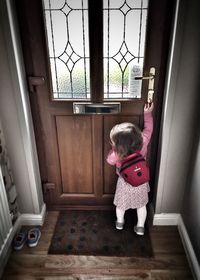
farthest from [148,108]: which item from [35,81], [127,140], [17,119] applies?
[17,119]

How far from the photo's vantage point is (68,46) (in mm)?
1531

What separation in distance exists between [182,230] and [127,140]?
0.92m

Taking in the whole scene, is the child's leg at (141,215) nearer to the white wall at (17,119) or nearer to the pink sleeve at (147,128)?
the pink sleeve at (147,128)

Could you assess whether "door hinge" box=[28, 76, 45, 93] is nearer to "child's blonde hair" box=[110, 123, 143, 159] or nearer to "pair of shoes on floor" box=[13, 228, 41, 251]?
A: "child's blonde hair" box=[110, 123, 143, 159]

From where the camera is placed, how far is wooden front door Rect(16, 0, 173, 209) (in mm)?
1437

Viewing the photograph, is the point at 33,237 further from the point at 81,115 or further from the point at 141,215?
the point at 81,115

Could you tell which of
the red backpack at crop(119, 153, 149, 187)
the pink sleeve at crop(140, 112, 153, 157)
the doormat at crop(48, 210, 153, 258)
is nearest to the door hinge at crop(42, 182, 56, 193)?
the doormat at crop(48, 210, 153, 258)

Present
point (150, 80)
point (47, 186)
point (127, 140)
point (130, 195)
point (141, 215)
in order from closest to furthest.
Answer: point (127, 140)
point (150, 80)
point (130, 195)
point (141, 215)
point (47, 186)

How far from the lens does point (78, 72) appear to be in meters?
1.60

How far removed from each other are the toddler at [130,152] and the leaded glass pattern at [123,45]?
0.24 meters

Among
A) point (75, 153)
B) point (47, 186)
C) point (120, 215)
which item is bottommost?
point (120, 215)

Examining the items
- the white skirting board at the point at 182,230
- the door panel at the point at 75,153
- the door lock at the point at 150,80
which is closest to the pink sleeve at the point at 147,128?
the door lock at the point at 150,80

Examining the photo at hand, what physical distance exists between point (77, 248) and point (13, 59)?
1.42 metres

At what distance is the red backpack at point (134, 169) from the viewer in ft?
4.84
